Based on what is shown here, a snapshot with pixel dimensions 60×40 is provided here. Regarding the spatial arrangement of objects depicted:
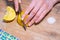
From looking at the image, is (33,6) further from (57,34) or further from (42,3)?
(57,34)

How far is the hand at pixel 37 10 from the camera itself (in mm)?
903

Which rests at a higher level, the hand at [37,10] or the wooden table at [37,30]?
the hand at [37,10]

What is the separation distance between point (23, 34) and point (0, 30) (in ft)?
0.40

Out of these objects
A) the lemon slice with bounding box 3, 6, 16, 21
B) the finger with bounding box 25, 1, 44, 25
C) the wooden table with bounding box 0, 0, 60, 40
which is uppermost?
the finger with bounding box 25, 1, 44, 25

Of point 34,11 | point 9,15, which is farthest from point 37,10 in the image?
point 9,15

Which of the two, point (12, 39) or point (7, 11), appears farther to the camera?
point (7, 11)

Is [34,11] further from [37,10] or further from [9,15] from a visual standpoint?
[9,15]

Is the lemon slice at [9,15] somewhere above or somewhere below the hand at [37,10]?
below

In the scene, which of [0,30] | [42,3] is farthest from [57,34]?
[0,30]

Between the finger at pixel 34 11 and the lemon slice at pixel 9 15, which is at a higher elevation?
the finger at pixel 34 11

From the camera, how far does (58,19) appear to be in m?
0.93

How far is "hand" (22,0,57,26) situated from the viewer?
2.96 feet

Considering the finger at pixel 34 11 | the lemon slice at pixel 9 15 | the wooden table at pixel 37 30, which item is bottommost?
the wooden table at pixel 37 30

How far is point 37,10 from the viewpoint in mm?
925
